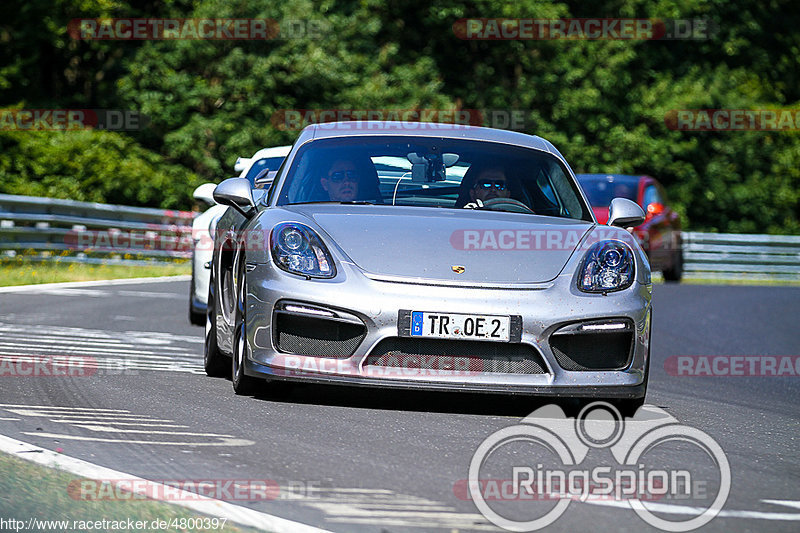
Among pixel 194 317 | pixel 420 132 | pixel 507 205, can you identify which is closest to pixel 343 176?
pixel 420 132

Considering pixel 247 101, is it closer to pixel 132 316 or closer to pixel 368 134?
pixel 132 316

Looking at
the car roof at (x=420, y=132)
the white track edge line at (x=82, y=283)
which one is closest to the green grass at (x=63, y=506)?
the car roof at (x=420, y=132)

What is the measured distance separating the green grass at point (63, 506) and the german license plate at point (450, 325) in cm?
196

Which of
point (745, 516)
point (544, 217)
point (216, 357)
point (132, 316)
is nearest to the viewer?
point (745, 516)

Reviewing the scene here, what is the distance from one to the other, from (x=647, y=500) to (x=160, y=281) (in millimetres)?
14174

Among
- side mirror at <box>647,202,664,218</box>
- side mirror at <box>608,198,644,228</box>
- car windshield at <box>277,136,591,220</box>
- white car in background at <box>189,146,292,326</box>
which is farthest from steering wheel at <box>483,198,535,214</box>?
side mirror at <box>647,202,664,218</box>

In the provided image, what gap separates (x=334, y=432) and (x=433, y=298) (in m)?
0.78

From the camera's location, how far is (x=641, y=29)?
4188cm

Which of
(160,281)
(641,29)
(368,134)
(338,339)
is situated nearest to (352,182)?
(368,134)

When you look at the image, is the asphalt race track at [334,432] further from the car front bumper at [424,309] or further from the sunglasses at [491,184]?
the sunglasses at [491,184]

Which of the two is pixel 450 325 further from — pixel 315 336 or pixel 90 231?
pixel 90 231

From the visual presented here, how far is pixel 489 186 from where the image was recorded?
7.43m

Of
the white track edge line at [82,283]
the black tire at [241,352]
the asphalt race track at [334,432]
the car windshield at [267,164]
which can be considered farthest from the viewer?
the white track edge line at [82,283]

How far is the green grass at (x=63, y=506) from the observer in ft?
13.3
